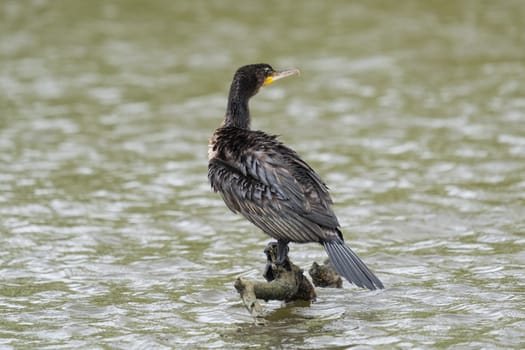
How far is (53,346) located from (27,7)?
12159 millimetres

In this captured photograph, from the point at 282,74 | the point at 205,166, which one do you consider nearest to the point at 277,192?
the point at 282,74

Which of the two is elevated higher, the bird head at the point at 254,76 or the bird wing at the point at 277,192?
the bird head at the point at 254,76

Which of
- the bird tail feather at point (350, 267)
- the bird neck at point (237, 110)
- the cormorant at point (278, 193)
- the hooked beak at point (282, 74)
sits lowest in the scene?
the bird tail feather at point (350, 267)

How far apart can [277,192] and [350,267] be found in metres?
0.84

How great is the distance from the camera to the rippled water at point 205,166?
7.80m

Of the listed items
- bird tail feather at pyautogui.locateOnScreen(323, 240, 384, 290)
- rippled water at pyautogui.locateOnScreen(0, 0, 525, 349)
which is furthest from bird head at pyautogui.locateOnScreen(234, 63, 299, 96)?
bird tail feather at pyautogui.locateOnScreen(323, 240, 384, 290)

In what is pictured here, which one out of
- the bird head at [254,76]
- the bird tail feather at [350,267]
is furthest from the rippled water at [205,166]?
the bird head at [254,76]

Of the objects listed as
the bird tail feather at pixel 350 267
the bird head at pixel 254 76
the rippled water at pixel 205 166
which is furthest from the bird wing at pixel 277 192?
the bird head at pixel 254 76

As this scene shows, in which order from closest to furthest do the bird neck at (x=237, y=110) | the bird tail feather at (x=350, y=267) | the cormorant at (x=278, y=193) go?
the bird tail feather at (x=350, y=267)
the cormorant at (x=278, y=193)
the bird neck at (x=237, y=110)

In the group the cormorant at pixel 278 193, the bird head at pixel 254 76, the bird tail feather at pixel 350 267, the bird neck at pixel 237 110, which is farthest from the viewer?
the bird head at pixel 254 76

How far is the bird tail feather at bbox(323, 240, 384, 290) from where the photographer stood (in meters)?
7.48

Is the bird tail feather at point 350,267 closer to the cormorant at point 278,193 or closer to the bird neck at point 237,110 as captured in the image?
the cormorant at point 278,193

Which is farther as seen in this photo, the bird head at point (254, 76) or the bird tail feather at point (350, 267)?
the bird head at point (254, 76)

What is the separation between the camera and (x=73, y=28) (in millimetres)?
17672
